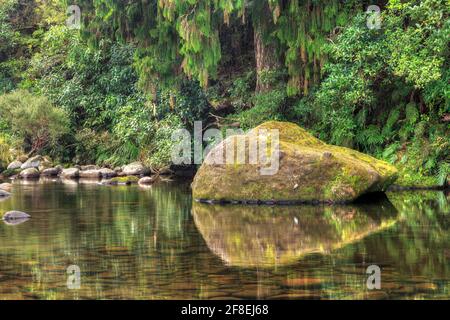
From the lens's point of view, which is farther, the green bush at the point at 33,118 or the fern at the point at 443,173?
the green bush at the point at 33,118

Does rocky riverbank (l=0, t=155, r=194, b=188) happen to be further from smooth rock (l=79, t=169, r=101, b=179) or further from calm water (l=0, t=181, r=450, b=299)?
calm water (l=0, t=181, r=450, b=299)

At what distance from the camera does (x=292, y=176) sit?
15.8 m

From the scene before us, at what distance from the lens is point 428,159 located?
20.1m

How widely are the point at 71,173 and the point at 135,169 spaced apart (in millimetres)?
2663

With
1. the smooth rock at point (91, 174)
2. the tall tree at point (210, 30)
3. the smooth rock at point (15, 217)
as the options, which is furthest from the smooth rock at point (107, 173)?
the smooth rock at point (15, 217)

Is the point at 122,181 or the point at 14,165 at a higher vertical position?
the point at 14,165

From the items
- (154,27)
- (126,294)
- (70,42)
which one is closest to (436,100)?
(154,27)

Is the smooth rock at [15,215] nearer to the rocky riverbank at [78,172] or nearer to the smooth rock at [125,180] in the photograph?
the smooth rock at [125,180]

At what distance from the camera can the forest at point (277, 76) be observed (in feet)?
65.3

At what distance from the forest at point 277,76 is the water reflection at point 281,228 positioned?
4.93m

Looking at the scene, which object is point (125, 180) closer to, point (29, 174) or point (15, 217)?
point (29, 174)

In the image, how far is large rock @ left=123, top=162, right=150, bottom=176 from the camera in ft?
93.8

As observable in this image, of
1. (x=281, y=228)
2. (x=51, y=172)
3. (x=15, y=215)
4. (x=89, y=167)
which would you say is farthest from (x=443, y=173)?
(x=51, y=172)
